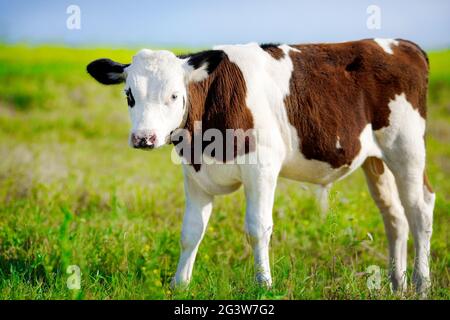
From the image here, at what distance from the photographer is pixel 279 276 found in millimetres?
5484

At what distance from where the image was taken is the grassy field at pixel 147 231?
16.8ft

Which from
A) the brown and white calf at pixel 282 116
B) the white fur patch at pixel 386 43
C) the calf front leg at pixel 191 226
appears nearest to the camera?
the brown and white calf at pixel 282 116

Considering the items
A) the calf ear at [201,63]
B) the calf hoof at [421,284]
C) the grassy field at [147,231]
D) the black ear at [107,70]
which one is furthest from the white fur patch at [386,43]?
the black ear at [107,70]

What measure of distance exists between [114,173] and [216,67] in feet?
18.5

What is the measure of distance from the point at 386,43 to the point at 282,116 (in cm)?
146

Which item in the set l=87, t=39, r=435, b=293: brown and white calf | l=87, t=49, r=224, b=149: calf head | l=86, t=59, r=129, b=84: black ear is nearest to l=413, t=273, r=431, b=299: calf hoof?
l=87, t=39, r=435, b=293: brown and white calf

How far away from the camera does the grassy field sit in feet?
16.8

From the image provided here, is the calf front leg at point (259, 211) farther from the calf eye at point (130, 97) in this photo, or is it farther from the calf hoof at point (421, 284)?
the calf hoof at point (421, 284)

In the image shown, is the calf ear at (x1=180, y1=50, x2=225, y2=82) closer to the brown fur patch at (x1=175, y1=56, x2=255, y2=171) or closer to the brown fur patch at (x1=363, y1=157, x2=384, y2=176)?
the brown fur patch at (x1=175, y1=56, x2=255, y2=171)

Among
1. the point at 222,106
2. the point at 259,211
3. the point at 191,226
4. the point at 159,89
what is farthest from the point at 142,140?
the point at 191,226

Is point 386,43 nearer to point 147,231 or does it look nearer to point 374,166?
point 374,166

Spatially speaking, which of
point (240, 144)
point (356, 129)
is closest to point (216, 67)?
point (240, 144)

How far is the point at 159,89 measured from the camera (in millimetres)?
4895
